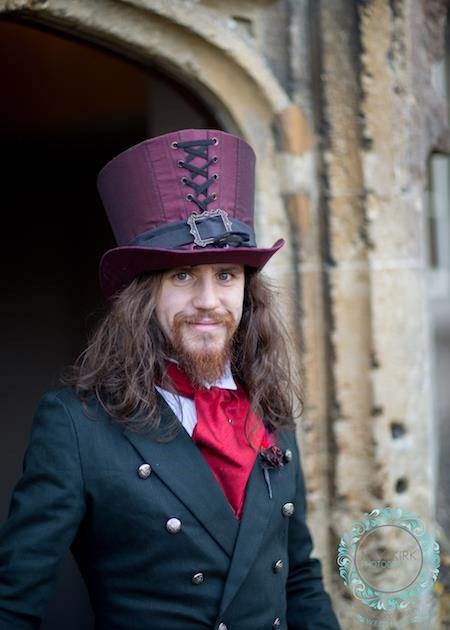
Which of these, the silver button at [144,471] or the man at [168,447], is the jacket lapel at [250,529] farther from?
the silver button at [144,471]

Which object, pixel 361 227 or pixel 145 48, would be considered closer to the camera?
pixel 145 48

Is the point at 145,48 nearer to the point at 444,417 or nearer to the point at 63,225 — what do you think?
the point at 63,225

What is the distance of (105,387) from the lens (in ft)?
5.34

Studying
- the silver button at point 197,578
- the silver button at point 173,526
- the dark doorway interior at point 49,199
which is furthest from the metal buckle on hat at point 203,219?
the dark doorway interior at point 49,199

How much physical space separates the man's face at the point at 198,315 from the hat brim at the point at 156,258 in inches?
1.7

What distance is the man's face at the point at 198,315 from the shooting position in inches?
62.5

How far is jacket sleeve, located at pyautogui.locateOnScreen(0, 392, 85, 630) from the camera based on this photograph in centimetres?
139

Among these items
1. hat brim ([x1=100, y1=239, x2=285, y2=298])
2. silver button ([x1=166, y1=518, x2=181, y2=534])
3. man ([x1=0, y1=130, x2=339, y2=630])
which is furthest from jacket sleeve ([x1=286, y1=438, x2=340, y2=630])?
hat brim ([x1=100, y1=239, x2=285, y2=298])

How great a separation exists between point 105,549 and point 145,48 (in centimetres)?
161

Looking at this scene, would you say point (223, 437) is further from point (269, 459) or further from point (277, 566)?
point (277, 566)

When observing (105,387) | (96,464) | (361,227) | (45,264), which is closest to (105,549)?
(96,464)

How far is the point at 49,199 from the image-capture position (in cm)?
406
